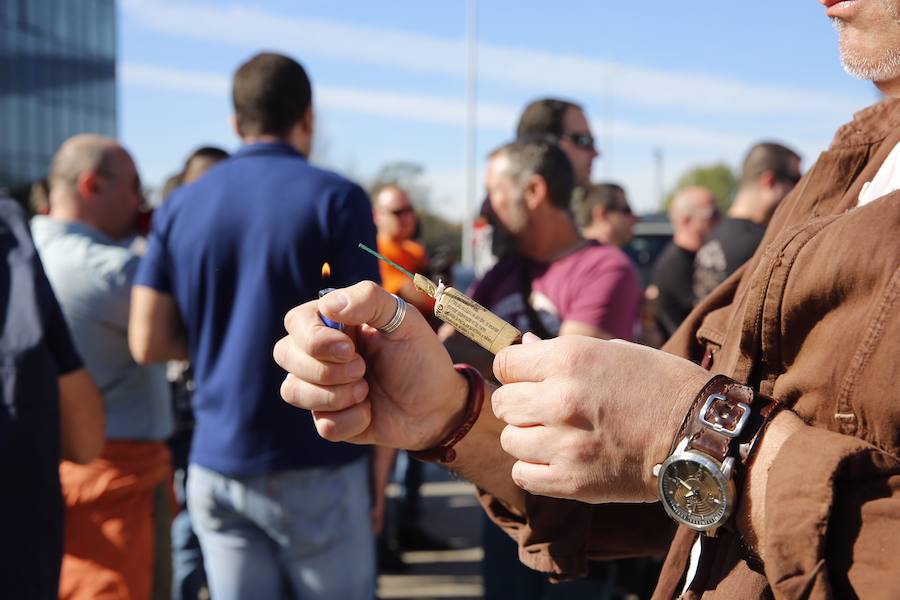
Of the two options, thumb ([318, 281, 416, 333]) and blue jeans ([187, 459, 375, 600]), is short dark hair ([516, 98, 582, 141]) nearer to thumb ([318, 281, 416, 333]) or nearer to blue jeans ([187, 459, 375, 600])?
blue jeans ([187, 459, 375, 600])

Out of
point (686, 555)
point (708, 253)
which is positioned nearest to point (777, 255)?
point (686, 555)

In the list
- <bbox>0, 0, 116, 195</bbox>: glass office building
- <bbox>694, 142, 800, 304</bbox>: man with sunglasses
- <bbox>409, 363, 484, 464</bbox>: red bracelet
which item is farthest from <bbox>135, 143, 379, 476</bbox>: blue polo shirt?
<bbox>0, 0, 116, 195</bbox>: glass office building

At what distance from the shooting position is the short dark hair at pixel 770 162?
4.93m

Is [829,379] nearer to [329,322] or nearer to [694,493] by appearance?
[694,493]

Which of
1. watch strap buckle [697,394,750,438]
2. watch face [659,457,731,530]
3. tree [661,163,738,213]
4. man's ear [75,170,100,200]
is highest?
tree [661,163,738,213]

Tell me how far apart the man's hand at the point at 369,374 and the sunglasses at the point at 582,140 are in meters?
2.66

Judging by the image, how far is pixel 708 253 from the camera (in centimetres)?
466

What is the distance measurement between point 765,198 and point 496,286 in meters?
2.30

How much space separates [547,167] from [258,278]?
1.28 m

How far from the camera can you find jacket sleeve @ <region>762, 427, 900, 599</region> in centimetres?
85

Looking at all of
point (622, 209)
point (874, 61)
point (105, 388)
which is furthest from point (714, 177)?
point (874, 61)

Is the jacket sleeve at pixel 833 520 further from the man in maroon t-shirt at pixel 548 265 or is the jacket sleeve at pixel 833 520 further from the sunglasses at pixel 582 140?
the sunglasses at pixel 582 140

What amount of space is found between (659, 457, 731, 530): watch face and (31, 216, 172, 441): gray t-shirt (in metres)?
2.82

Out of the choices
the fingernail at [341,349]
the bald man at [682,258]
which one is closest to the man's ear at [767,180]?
the bald man at [682,258]
